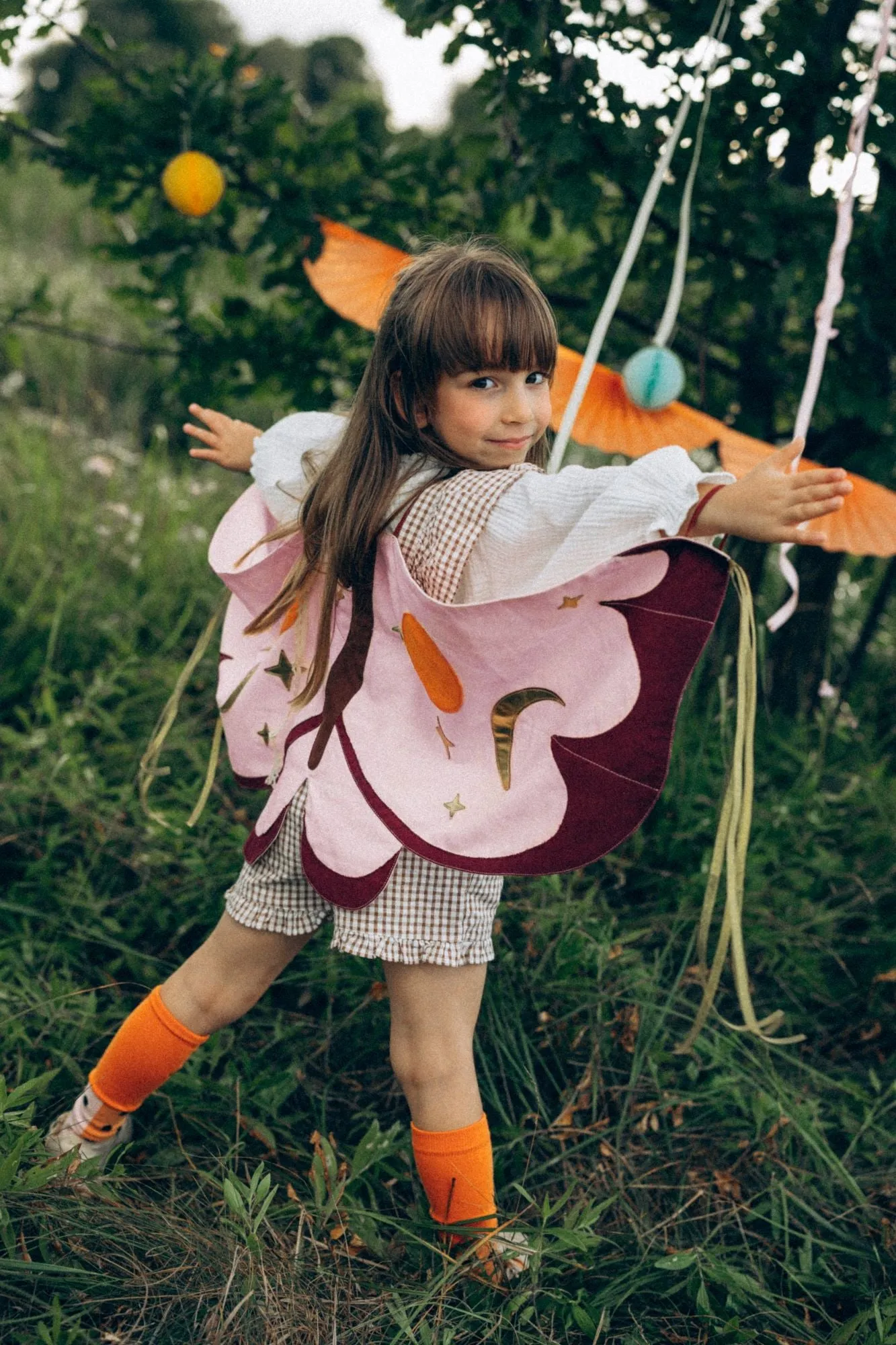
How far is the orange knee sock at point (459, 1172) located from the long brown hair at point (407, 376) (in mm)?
596

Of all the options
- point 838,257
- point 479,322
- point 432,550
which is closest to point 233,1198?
point 432,550

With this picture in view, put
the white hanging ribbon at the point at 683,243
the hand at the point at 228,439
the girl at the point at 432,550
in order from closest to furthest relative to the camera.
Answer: the girl at the point at 432,550
the hand at the point at 228,439
the white hanging ribbon at the point at 683,243

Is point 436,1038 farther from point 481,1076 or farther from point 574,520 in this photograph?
point 574,520

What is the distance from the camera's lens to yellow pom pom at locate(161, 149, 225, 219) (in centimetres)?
205

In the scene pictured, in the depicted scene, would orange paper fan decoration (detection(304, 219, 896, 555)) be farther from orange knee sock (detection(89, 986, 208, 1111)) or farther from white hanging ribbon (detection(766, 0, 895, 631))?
orange knee sock (detection(89, 986, 208, 1111))

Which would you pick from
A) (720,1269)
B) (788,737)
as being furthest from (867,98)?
(720,1269)

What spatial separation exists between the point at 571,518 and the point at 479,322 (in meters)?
0.29

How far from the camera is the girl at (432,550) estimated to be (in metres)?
1.20

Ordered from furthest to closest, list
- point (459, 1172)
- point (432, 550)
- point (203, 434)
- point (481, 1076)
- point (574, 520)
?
point (481, 1076) → point (203, 434) → point (459, 1172) → point (432, 550) → point (574, 520)

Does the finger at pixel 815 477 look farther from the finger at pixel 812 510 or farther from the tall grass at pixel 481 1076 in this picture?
the tall grass at pixel 481 1076

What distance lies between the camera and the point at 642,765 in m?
1.24

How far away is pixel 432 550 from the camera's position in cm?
127

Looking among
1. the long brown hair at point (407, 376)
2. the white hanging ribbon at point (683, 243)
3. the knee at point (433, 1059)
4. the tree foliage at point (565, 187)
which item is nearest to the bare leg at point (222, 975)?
the knee at point (433, 1059)

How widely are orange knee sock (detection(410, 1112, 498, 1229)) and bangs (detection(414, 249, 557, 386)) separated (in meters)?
0.96
